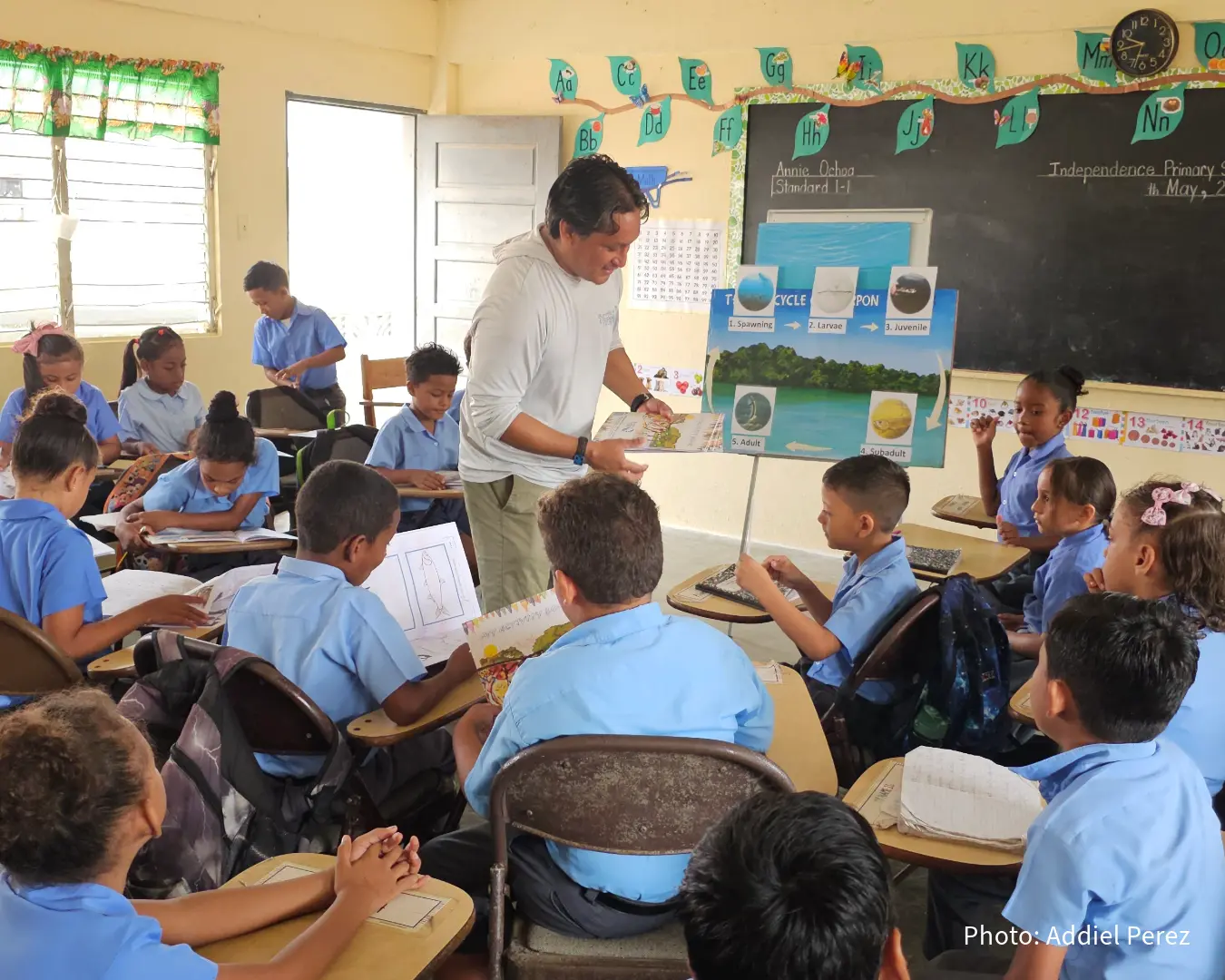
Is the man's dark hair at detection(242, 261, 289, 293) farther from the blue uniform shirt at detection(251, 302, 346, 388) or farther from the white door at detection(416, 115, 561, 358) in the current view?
the white door at detection(416, 115, 561, 358)

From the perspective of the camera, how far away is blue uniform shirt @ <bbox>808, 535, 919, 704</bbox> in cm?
241

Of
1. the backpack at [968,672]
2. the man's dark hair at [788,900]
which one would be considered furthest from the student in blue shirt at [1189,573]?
the man's dark hair at [788,900]

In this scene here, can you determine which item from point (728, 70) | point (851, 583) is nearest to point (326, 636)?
point (851, 583)

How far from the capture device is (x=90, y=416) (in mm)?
4309

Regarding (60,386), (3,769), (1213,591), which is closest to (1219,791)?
(1213,591)

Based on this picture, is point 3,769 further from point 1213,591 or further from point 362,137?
point 362,137

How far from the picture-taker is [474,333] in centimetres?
272

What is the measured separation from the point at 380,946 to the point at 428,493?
2.43m

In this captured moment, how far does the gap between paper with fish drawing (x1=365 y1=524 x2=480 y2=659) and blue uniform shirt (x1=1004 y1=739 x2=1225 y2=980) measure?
55.4 inches

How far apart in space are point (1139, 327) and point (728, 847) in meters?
4.52

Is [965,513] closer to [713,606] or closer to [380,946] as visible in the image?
[713,606]

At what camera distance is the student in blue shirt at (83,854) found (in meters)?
1.09

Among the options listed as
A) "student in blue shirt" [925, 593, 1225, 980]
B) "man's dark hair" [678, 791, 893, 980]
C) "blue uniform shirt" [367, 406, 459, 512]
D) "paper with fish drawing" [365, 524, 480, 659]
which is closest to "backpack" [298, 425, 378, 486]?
"blue uniform shirt" [367, 406, 459, 512]

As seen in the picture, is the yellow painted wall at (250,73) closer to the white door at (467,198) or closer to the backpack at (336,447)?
the white door at (467,198)
